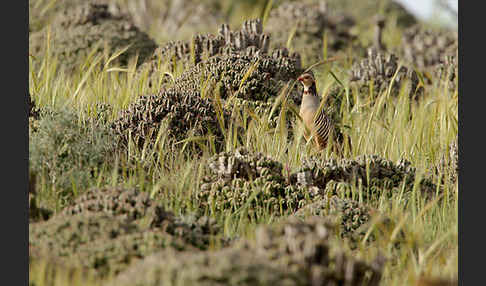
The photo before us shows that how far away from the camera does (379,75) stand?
8.19m

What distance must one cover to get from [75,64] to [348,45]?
15.1 ft

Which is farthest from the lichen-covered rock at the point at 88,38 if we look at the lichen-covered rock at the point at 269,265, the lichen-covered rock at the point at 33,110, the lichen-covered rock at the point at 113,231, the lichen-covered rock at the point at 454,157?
the lichen-covered rock at the point at 269,265

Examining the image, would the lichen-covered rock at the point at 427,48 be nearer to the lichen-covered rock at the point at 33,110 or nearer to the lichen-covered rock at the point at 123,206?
the lichen-covered rock at the point at 33,110

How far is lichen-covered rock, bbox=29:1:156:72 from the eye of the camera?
28.5 ft

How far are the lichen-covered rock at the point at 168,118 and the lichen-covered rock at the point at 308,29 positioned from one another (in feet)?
12.7

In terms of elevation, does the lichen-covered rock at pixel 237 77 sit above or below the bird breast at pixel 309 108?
above

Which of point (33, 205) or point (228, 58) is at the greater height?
point (228, 58)

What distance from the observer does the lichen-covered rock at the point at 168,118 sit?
18.2 feet

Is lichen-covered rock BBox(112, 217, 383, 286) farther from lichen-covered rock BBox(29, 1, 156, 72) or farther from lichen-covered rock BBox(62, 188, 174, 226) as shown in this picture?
lichen-covered rock BBox(29, 1, 156, 72)

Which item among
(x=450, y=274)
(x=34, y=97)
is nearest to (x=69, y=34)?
(x=34, y=97)

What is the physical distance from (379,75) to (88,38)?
3898 millimetres

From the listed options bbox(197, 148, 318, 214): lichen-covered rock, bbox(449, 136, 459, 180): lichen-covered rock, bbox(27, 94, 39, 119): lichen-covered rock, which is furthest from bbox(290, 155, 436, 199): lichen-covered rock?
bbox(27, 94, 39, 119): lichen-covered rock

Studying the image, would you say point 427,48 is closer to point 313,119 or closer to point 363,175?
point 313,119

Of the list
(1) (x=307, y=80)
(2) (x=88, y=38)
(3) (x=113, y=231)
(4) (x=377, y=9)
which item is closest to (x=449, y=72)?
(1) (x=307, y=80)
